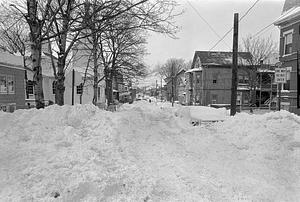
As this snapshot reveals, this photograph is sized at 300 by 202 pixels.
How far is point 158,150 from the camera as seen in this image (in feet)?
16.1

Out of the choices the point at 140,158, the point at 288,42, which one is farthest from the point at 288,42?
the point at 140,158

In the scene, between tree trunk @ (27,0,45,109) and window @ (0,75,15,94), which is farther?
window @ (0,75,15,94)

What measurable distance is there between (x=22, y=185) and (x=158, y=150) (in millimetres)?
2569

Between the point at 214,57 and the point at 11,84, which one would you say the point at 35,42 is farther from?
the point at 214,57

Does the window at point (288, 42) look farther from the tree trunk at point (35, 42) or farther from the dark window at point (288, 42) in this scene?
the tree trunk at point (35, 42)

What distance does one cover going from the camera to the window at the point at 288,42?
20.3 m

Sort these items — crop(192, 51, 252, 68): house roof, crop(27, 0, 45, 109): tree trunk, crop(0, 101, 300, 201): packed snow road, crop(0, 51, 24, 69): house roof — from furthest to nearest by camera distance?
crop(192, 51, 252, 68): house roof
crop(0, 51, 24, 69): house roof
crop(27, 0, 45, 109): tree trunk
crop(0, 101, 300, 201): packed snow road

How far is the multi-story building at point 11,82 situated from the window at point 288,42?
22595 mm

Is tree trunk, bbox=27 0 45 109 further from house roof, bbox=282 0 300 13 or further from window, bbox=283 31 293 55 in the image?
house roof, bbox=282 0 300 13

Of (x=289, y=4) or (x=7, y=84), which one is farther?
(x=289, y=4)

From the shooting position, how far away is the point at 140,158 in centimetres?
441

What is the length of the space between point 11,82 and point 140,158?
668 inches

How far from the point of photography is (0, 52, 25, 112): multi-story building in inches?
642

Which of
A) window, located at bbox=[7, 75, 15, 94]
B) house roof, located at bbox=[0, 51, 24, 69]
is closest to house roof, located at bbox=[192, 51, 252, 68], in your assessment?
house roof, located at bbox=[0, 51, 24, 69]
